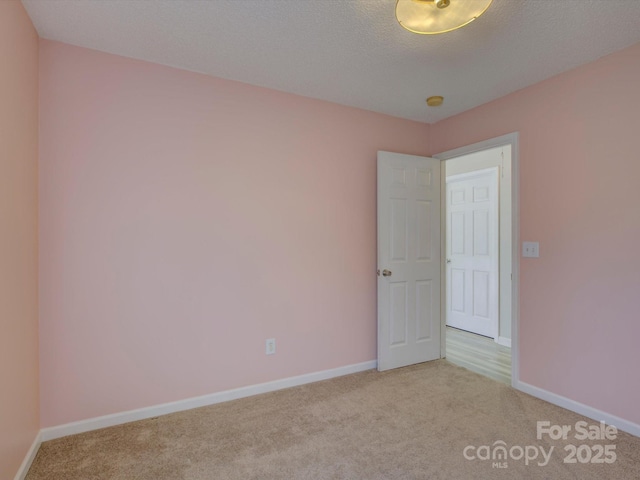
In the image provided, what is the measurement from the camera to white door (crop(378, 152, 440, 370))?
3.21 metres

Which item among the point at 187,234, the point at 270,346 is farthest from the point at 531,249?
the point at 187,234

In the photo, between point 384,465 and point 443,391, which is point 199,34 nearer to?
point 384,465

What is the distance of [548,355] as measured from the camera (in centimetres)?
260

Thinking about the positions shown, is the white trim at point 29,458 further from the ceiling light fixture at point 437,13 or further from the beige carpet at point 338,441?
the ceiling light fixture at point 437,13

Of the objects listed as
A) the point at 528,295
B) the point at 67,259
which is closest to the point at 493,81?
the point at 528,295

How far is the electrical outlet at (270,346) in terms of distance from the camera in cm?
278

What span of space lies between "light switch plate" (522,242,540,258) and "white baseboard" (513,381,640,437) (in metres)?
1.03

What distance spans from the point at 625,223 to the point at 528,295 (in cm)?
82

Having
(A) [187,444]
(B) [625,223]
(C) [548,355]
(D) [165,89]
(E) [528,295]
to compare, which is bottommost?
(A) [187,444]

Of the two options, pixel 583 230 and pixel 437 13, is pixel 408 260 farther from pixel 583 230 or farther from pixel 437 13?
pixel 437 13

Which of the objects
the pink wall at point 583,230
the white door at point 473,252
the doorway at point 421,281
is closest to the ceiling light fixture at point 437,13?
the pink wall at point 583,230

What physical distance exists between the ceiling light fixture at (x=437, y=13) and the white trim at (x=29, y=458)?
2934mm

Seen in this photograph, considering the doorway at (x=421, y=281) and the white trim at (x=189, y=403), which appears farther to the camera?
the doorway at (x=421, y=281)

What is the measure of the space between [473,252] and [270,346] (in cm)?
312
